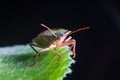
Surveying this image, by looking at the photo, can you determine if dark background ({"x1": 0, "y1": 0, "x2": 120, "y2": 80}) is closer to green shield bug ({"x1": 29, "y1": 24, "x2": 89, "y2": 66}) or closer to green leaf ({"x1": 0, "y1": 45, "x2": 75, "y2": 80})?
green shield bug ({"x1": 29, "y1": 24, "x2": 89, "y2": 66})

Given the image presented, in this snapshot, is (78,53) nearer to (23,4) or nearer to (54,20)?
(54,20)

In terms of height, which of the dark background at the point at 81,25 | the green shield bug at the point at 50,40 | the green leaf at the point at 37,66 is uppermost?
the dark background at the point at 81,25

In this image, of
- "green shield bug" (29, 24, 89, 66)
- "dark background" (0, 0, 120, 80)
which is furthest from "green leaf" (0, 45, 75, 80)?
"dark background" (0, 0, 120, 80)

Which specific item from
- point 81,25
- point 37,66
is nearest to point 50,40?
point 37,66

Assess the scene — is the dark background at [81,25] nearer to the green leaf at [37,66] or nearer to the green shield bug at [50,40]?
the green shield bug at [50,40]

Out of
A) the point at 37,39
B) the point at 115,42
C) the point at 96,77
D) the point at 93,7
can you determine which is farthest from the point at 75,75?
the point at 37,39

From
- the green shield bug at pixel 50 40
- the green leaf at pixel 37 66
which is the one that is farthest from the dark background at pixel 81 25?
the green leaf at pixel 37 66
